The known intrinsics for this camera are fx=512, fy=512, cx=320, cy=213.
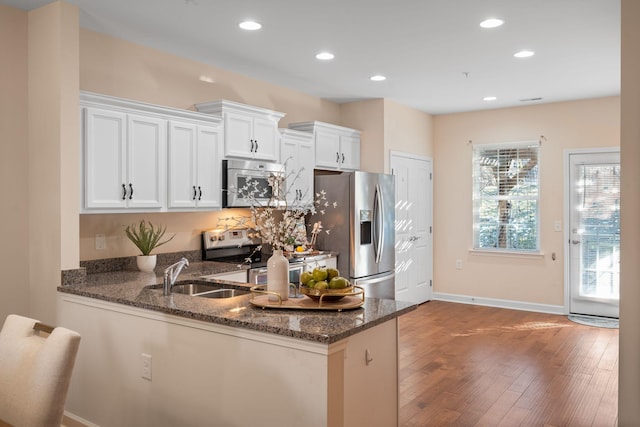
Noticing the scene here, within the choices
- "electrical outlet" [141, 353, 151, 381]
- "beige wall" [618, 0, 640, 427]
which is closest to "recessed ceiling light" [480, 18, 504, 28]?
"beige wall" [618, 0, 640, 427]

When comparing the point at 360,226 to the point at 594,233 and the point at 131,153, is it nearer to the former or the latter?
the point at 131,153

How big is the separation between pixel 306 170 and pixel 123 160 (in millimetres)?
2169

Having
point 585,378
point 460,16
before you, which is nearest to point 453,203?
point 585,378

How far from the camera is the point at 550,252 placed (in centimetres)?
657

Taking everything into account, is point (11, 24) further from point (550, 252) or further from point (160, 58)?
point (550, 252)

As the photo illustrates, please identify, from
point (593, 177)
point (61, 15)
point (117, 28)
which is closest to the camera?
point (61, 15)

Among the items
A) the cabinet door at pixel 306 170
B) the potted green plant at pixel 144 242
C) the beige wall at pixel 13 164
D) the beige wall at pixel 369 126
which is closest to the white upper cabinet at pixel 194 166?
the potted green plant at pixel 144 242

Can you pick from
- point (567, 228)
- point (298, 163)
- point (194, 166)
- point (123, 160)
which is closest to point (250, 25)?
point (194, 166)

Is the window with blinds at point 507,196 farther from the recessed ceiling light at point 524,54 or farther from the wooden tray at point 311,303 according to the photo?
the wooden tray at point 311,303

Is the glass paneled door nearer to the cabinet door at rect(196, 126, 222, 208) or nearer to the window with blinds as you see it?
the window with blinds

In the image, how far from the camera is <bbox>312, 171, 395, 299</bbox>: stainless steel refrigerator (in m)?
5.29

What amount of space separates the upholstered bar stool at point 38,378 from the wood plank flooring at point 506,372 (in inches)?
86.6

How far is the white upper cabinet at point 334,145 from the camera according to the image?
552 centimetres

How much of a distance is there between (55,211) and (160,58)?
1.69 meters
